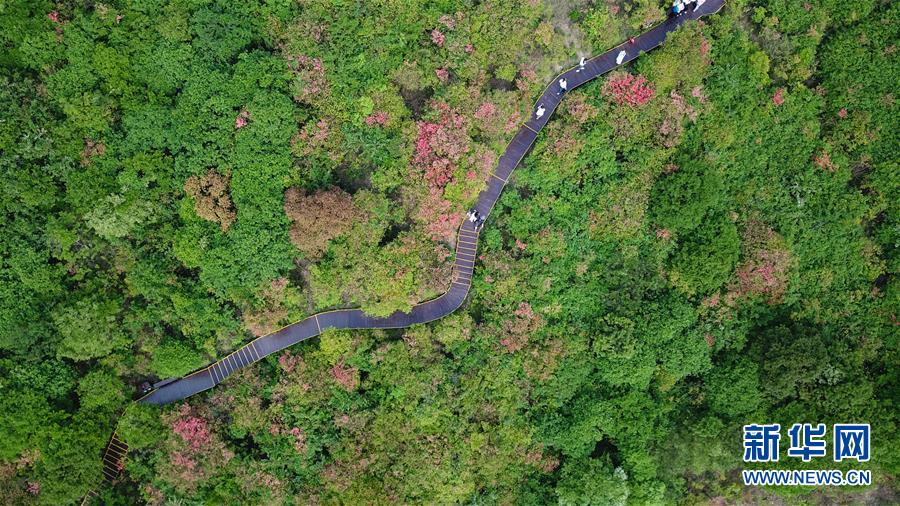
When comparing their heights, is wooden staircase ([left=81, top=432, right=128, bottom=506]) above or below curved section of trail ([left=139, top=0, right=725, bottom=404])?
below

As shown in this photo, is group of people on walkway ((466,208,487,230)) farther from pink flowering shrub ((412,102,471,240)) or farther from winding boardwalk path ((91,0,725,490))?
pink flowering shrub ((412,102,471,240))

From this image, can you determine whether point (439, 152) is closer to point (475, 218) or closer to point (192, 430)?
point (475, 218)

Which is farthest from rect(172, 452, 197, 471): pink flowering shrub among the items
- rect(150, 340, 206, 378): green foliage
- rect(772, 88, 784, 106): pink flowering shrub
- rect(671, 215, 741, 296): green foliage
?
rect(772, 88, 784, 106): pink flowering shrub

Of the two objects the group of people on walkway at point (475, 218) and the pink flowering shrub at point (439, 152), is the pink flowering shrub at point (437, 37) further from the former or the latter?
the group of people on walkway at point (475, 218)

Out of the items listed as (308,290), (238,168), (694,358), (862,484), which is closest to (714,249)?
(694,358)

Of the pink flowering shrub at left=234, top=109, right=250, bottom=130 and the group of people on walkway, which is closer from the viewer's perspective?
the pink flowering shrub at left=234, top=109, right=250, bottom=130

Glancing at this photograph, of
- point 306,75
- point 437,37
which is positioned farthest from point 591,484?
point 306,75

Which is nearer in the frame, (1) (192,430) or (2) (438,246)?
(1) (192,430)
